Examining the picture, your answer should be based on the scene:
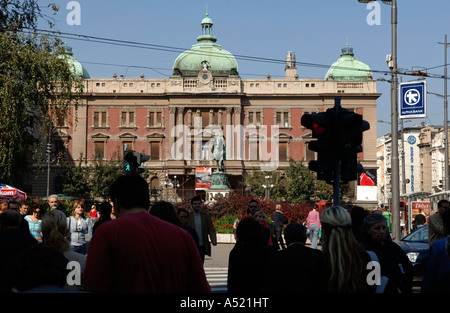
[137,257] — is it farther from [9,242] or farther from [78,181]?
[78,181]

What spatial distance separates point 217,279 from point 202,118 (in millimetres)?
62115

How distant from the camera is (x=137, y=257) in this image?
16.2ft

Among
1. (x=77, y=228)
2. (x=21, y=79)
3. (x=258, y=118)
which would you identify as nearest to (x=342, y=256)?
(x=77, y=228)

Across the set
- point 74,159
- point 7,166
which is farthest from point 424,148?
point 7,166

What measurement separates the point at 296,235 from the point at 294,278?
53cm

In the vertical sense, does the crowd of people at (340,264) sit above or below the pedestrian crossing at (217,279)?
above

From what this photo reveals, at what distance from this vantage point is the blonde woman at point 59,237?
757 cm

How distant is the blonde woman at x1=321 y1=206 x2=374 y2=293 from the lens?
581cm

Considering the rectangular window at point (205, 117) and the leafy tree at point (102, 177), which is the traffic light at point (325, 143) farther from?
the rectangular window at point (205, 117)

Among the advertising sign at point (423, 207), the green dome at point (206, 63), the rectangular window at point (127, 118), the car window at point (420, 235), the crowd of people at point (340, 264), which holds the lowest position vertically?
the car window at point (420, 235)

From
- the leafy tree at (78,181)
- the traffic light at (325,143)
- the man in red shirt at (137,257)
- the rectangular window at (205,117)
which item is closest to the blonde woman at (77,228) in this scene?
the traffic light at (325,143)

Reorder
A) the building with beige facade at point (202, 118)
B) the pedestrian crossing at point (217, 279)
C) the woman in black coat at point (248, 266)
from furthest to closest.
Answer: the building with beige facade at point (202, 118) < the pedestrian crossing at point (217, 279) < the woman in black coat at point (248, 266)

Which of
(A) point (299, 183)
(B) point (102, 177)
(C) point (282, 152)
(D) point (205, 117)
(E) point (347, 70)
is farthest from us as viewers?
(E) point (347, 70)

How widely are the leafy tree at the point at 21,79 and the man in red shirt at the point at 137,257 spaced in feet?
57.9
